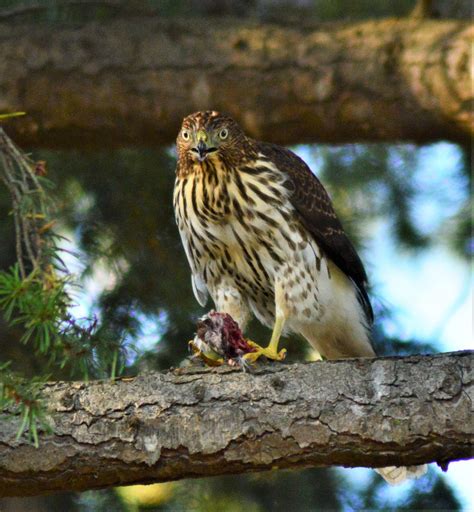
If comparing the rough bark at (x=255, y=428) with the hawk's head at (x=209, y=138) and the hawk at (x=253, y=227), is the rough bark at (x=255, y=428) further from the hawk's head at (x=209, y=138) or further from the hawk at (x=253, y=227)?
the hawk's head at (x=209, y=138)

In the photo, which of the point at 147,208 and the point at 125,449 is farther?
the point at 147,208

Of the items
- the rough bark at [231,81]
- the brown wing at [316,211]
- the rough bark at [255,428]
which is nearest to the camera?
the rough bark at [255,428]

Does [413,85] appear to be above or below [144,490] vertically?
above

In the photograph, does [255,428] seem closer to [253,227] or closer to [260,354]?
[260,354]

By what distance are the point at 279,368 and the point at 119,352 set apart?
606mm

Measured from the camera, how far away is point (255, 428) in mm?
3895

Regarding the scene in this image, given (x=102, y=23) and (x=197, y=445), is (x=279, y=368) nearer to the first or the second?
(x=197, y=445)

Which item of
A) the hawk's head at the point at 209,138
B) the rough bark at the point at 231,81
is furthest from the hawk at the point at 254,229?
the rough bark at the point at 231,81

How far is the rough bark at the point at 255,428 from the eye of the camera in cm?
384

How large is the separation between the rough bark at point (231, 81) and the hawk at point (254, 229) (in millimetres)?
798

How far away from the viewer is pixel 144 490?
6496mm

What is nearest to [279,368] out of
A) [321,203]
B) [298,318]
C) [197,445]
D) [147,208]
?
[197,445]

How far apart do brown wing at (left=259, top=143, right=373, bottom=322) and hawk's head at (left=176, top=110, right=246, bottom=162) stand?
0.90 ft

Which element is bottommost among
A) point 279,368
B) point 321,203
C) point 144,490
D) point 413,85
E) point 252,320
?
point 144,490
